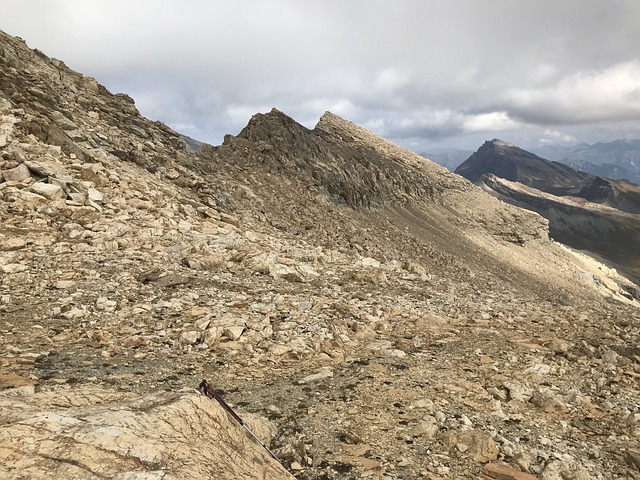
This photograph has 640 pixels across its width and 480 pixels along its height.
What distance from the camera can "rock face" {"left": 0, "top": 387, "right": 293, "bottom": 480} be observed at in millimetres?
3779

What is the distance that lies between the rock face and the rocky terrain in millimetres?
24

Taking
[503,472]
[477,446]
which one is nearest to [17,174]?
[477,446]

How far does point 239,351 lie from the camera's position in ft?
32.0

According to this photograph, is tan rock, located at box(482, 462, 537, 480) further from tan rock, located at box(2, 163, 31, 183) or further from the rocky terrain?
tan rock, located at box(2, 163, 31, 183)

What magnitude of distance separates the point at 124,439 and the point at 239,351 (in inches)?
221

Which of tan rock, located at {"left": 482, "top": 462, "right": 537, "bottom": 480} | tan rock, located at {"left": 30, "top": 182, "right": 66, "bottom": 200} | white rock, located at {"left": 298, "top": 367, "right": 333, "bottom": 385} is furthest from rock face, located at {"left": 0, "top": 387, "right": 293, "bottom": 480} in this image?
tan rock, located at {"left": 30, "top": 182, "right": 66, "bottom": 200}

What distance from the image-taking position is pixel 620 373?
9.41m

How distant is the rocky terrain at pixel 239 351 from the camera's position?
5.01 meters

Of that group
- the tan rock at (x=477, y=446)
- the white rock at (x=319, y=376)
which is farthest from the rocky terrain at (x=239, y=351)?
the white rock at (x=319, y=376)

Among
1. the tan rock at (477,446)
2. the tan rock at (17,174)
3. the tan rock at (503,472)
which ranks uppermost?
the tan rock at (17,174)

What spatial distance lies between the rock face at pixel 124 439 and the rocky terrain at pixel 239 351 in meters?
0.02

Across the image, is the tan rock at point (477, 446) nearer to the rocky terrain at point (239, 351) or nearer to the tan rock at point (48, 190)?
the rocky terrain at point (239, 351)

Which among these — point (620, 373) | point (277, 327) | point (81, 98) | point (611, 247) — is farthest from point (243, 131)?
point (611, 247)

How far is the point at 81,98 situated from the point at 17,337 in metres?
26.9
